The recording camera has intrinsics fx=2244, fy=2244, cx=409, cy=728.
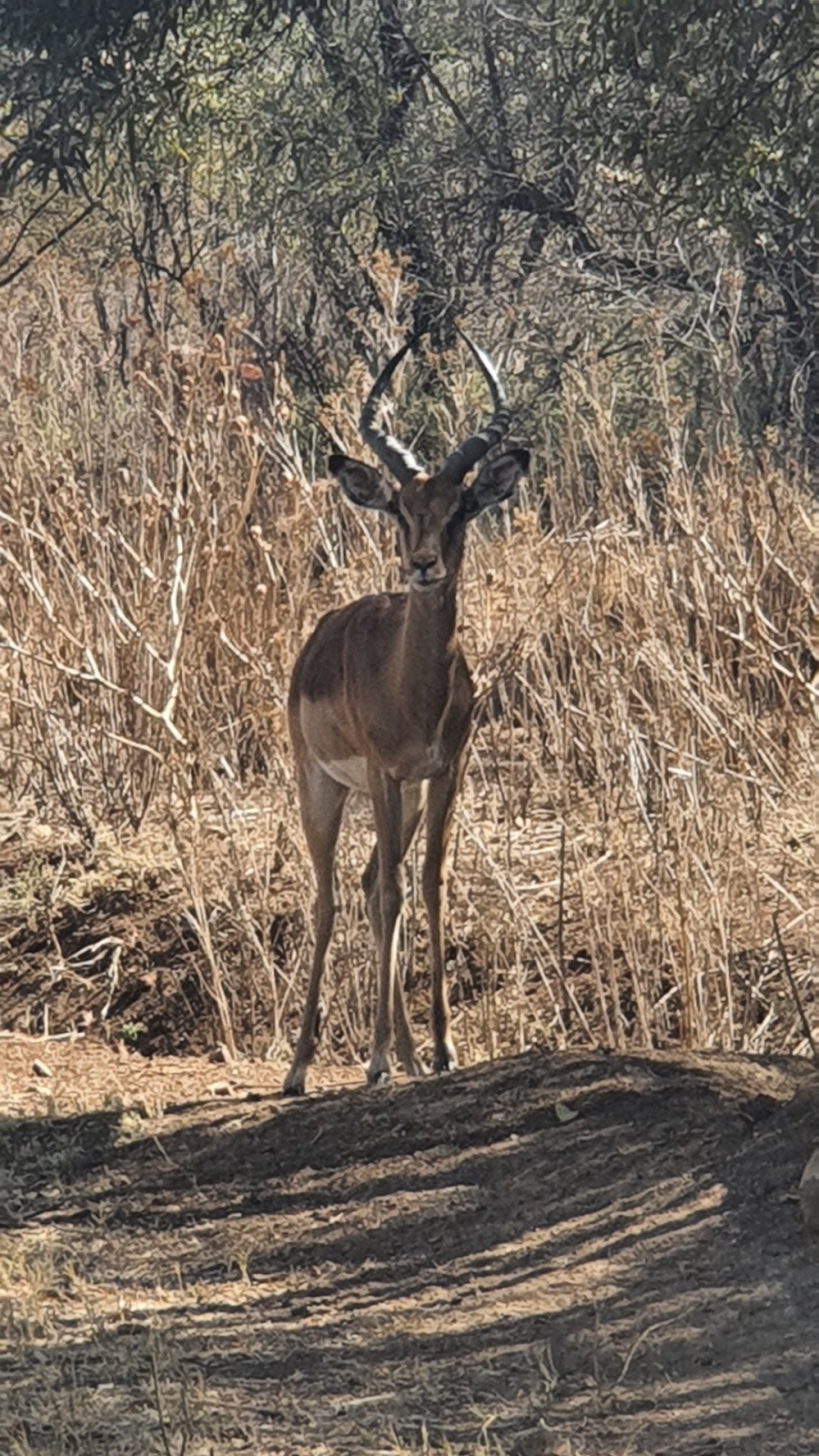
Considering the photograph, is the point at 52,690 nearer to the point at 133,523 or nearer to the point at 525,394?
the point at 133,523

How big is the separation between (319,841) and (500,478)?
138 centimetres

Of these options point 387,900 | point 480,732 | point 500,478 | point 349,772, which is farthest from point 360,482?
point 480,732

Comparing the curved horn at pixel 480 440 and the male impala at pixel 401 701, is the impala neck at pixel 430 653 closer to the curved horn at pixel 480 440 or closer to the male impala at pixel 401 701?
the male impala at pixel 401 701

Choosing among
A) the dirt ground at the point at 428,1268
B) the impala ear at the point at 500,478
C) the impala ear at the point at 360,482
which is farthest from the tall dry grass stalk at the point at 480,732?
the impala ear at the point at 360,482

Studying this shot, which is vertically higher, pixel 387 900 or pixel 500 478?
pixel 500 478

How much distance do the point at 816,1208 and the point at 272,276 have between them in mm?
12173

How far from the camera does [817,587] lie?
34.3 feet

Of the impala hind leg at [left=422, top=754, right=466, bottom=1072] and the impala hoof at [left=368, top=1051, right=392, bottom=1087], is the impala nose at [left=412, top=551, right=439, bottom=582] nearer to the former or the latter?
the impala hind leg at [left=422, top=754, right=466, bottom=1072]

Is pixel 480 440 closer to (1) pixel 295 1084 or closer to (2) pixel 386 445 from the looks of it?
(2) pixel 386 445

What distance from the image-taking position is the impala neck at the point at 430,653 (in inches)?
272

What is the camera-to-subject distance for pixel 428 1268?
5371 millimetres

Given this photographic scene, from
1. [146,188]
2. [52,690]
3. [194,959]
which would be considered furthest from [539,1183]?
[146,188]

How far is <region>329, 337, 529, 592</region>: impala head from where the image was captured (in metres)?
6.63

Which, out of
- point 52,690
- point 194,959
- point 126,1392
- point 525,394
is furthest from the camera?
point 525,394
